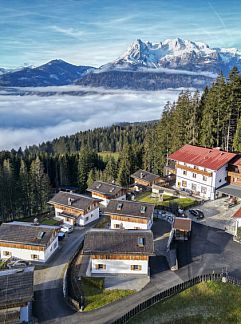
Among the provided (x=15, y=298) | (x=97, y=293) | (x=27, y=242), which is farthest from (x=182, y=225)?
(x=15, y=298)

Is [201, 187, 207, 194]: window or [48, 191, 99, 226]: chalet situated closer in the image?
[48, 191, 99, 226]: chalet

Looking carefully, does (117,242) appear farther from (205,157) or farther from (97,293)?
(205,157)

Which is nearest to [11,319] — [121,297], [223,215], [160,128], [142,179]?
[121,297]

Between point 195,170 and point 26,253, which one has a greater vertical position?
point 195,170

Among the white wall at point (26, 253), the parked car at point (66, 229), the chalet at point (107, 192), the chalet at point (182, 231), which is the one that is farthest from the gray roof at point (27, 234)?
the chalet at point (107, 192)

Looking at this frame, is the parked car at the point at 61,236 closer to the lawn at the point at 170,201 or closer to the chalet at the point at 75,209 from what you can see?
the chalet at the point at 75,209

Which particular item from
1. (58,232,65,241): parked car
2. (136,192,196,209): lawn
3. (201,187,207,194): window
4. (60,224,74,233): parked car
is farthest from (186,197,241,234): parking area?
(58,232,65,241): parked car

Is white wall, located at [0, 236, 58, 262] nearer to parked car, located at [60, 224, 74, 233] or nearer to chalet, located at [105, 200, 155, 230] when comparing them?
parked car, located at [60, 224, 74, 233]
